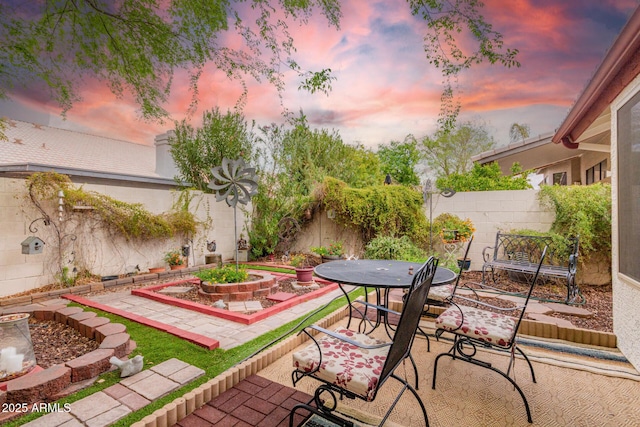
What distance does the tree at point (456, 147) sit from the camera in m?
15.3

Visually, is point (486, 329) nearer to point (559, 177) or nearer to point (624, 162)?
point (624, 162)

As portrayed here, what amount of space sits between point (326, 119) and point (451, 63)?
674 cm

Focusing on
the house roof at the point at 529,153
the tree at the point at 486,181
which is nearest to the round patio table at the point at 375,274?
the tree at the point at 486,181

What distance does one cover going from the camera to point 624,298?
103 inches

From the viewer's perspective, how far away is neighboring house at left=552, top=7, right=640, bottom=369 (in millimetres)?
2148

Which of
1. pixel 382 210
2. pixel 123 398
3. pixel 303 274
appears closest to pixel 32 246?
pixel 123 398

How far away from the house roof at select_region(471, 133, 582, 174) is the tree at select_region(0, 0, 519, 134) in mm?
4706

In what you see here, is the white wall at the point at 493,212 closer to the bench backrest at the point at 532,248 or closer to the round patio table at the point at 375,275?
the bench backrest at the point at 532,248

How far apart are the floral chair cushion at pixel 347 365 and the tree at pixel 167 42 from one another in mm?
2947

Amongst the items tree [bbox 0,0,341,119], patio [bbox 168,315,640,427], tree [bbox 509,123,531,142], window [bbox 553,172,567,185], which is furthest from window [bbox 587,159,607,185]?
tree [bbox 0,0,341,119]

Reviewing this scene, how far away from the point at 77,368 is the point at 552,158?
10.8 m

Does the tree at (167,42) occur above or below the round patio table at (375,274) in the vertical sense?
above

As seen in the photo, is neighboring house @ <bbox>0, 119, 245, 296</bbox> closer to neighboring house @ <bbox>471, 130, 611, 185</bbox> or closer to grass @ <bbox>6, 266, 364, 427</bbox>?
grass @ <bbox>6, 266, 364, 427</bbox>

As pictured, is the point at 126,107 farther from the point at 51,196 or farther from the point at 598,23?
the point at 598,23
